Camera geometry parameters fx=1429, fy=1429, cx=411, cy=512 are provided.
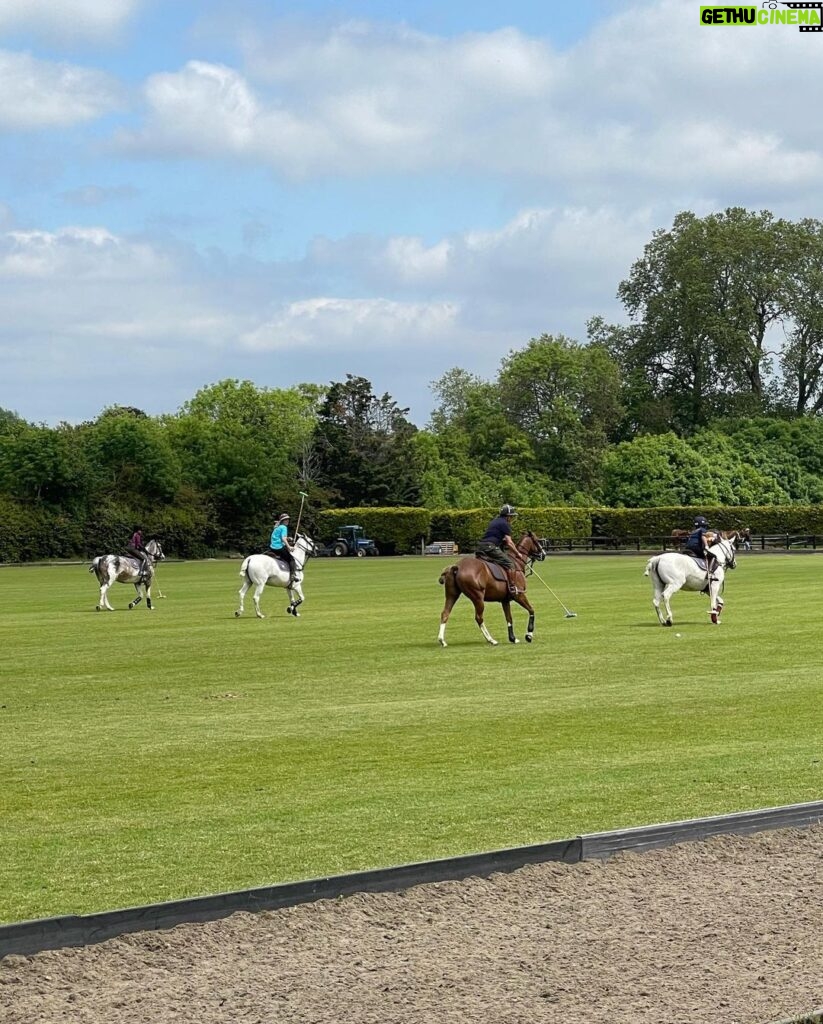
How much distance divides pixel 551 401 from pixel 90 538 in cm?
4240

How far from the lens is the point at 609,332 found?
116 metres

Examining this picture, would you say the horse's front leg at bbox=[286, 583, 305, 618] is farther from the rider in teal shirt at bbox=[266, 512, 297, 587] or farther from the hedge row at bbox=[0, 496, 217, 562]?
the hedge row at bbox=[0, 496, 217, 562]

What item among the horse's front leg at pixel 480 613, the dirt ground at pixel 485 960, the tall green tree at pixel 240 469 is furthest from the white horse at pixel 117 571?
the tall green tree at pixel 240 469

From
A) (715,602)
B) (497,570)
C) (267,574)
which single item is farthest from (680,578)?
(267,574)

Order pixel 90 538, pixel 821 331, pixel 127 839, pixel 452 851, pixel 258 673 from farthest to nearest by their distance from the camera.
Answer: pixel 821 331 → pixel 90 538 → pixel 258 673 → pixel 127 839 → pixel 452 851

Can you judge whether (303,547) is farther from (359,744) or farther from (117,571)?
(359,744)

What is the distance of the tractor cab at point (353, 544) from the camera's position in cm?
8688

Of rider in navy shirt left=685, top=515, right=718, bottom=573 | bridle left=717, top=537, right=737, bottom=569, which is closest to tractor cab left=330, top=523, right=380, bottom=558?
bridle left=717, top=537, right=737, bottom=569

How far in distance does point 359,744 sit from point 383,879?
5.54 m

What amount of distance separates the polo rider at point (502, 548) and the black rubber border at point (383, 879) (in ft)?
45.7

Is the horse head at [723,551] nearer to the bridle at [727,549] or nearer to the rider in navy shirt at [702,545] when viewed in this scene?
the bridle at [727,549]

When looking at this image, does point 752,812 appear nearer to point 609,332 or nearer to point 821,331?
point 821,331

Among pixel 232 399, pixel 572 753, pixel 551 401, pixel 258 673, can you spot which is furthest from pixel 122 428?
pixel 572 753

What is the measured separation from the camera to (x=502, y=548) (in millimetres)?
23609
